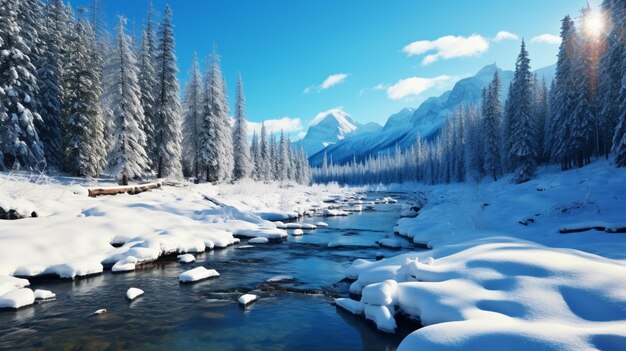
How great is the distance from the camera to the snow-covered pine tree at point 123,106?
28.2 metres

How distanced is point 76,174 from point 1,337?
87.5 feet

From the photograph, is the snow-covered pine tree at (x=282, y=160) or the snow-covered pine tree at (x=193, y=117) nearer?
the snow-covered pine tree at (x=193, y=117)

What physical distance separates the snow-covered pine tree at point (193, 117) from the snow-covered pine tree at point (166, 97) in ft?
19.4

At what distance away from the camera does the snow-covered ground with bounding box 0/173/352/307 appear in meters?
11.5

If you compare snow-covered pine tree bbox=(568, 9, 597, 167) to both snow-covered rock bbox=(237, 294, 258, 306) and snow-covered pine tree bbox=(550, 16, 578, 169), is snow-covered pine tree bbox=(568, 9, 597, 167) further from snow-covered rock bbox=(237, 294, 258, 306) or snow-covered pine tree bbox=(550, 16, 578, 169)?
snow-covered rock bbox=(237, 294, 258, 306)

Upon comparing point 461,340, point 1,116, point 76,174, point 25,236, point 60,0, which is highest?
point 60,0

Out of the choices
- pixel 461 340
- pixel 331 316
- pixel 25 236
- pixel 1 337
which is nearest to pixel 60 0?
pixel 25 236

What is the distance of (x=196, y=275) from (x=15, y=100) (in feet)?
79.9

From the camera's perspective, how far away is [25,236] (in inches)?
475

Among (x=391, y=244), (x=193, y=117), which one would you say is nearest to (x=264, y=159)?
(x=193, y=117)

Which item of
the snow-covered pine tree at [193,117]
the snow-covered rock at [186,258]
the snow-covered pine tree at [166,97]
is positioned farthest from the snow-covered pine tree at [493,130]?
the snow-covered rock at [186,258]

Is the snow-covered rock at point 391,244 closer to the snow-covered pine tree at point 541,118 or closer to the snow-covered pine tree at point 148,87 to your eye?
the snow-covered pine tree at point 148,87

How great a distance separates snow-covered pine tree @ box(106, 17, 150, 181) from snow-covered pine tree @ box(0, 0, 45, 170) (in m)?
5.17

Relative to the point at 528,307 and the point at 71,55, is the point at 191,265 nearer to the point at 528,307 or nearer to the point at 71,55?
the point at 528,307
